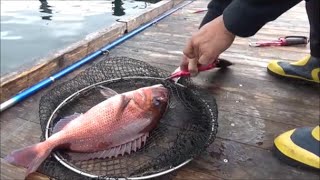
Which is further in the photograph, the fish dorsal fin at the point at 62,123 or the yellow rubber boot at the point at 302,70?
the yellow rubber boot at the point at 302,70

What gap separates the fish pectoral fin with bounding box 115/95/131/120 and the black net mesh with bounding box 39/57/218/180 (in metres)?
0.23

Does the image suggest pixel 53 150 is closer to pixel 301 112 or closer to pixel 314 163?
pixel 314 163

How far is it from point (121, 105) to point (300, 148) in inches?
40.0

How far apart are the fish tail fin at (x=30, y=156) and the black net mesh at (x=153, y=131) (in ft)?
0.22

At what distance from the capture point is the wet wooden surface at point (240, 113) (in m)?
1.88

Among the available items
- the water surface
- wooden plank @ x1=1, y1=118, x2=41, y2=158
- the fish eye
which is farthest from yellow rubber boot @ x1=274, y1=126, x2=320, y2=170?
the water surface

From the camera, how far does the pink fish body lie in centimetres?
181

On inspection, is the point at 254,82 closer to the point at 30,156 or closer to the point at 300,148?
the point at 300,148

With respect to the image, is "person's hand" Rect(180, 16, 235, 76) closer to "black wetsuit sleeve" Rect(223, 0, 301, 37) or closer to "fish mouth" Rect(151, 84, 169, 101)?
"black wetsuit sleeve" Rect(223, 0, 301, 37)

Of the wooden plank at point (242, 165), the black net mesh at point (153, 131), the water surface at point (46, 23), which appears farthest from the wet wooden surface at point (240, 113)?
the water surface at point (46, 23)

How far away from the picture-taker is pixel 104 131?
193 cm

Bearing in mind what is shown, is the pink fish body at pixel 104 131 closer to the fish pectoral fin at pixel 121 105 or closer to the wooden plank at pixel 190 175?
the fish pectoral fin at pixel 121 105

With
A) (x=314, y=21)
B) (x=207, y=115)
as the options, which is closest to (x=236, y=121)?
(x=207, y=115)

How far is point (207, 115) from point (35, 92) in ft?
4.45
